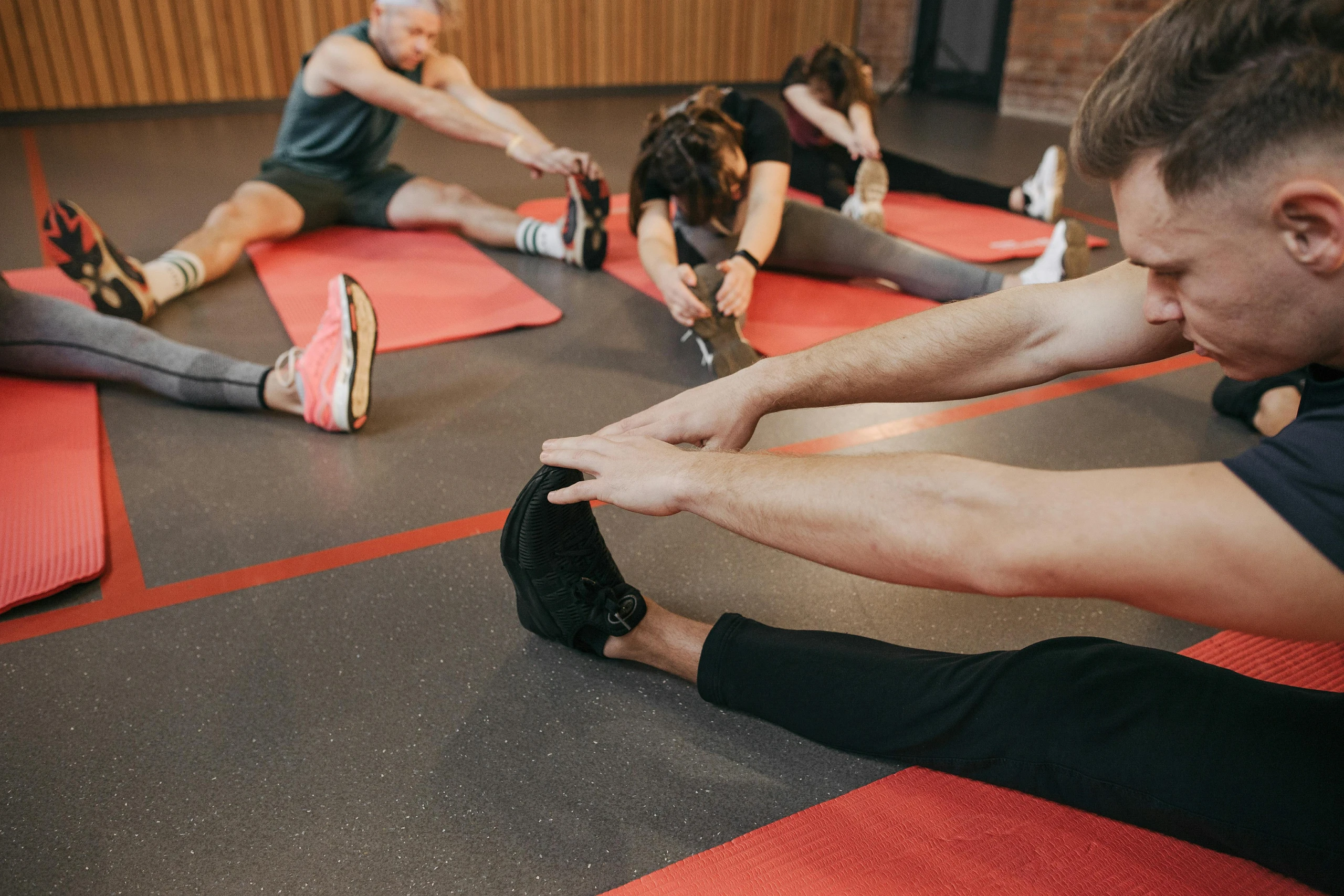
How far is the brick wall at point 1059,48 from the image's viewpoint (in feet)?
19.9

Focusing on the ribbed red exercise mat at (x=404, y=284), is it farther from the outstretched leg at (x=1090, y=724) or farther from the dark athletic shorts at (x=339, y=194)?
the outstretched leg at (x=1090, y=724)

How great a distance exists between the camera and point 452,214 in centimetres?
339

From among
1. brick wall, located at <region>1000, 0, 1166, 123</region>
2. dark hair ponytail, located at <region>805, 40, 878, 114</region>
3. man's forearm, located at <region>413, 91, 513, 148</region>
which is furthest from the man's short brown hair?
brick wall, located at <region>1000, 0, 1166, 123</region>

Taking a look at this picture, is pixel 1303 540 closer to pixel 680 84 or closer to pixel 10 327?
pixel 10 327

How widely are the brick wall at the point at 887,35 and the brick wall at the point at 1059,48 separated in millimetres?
1329

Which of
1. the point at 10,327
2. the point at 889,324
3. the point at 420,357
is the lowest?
the point at 420,357

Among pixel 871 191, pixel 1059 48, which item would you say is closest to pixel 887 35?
pixel 1059 48

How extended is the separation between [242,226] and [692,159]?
1.61m

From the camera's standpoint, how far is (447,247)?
332cm

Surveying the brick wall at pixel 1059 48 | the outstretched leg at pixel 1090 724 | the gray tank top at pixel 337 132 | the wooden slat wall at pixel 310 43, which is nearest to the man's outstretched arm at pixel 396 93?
the gray tank top at pixel 337 132

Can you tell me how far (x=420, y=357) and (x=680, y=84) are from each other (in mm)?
6332

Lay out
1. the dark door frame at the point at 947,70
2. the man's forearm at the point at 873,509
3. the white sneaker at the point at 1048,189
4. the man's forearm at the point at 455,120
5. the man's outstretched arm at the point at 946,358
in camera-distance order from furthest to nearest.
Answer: the dark door frame at the point at 947,70 < the white sneaker at the point at 1048,189 < the man's forearm at the point at 455,120 < the man's outstretched arm at the point at 946,358 < the man's forearm at the point at 873,509

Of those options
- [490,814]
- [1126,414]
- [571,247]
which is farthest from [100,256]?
[1126,414]

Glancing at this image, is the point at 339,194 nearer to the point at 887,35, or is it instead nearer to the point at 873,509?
the point at 873,509
